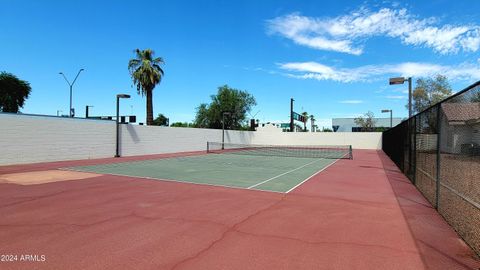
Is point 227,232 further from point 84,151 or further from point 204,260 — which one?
point 84,151

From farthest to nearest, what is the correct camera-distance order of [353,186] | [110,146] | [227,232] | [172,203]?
[110,146]
[353,186]
[172,203]
[227,232]

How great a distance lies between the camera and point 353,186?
1152 centimetres

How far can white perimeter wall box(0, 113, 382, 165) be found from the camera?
18.4m

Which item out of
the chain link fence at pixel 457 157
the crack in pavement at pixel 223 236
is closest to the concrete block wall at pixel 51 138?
the crack in pavement at pixel 223 236

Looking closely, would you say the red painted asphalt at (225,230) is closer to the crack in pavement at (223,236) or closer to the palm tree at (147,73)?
the crack in pavement at (223,236)

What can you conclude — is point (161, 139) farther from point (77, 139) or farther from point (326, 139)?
point (326, 139)

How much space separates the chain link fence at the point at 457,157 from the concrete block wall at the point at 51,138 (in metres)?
20.5

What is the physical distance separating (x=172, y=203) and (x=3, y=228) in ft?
11.6

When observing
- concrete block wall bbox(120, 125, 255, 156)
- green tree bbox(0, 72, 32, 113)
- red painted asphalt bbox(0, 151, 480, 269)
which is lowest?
red painted asphalt bbox(0, 151, 480, 269)

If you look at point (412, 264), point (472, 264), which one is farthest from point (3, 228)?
point (472, 264)

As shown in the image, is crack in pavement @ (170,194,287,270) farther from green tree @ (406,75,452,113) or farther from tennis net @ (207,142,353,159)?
green tree @ (406,75,452,113)

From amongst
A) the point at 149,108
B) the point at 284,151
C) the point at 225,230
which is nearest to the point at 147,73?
the point at 149,108

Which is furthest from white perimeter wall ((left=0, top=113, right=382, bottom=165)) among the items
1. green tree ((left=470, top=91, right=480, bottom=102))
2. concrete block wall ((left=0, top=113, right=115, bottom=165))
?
green tree ((left=470, top=91, right=480, bottom=102))

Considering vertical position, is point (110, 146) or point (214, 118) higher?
point (214, 118)
